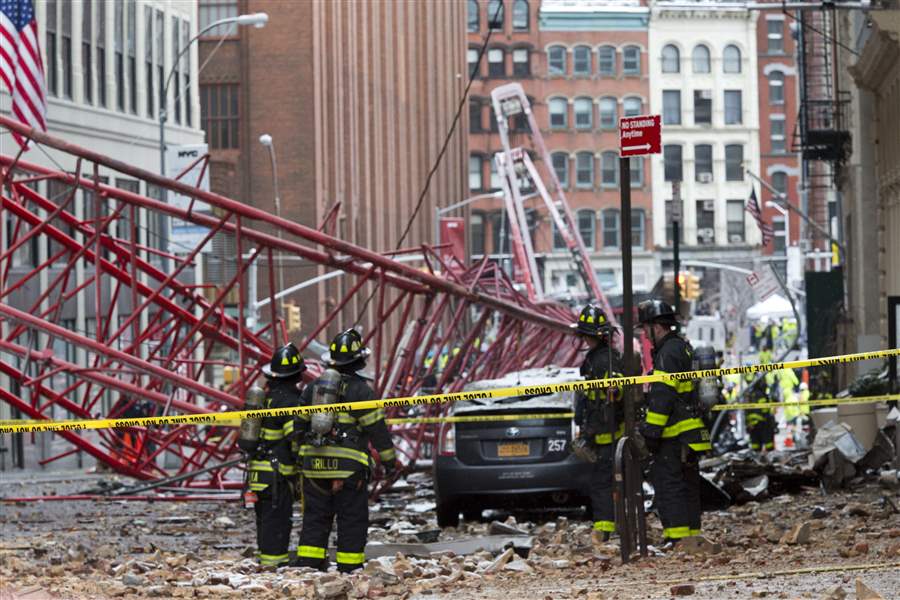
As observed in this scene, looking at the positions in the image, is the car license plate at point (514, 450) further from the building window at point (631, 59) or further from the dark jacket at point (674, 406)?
the building window at point (631, 59)

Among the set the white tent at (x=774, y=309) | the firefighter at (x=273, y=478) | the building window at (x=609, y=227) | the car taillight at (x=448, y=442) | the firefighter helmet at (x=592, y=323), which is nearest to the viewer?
the firefighter at (x=273, y=478)

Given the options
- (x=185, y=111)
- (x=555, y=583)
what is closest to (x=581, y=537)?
(x=555, y=583)

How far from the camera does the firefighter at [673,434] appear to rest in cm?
1214

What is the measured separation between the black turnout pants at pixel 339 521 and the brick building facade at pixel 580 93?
93.9 metres

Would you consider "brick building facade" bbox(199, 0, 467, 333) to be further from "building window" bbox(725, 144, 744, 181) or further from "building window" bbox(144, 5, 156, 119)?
"building window" bbox(725, 144, 744, 181)

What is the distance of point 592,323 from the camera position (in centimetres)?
1423

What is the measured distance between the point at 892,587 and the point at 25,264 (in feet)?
86.4

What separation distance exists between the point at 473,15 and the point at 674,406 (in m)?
100

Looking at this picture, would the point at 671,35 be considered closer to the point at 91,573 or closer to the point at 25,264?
the point at 25,264

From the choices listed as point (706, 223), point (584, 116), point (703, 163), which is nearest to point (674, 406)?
point (706, 223)

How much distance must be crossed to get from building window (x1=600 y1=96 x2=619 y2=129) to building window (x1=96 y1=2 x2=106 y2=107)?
229 ft

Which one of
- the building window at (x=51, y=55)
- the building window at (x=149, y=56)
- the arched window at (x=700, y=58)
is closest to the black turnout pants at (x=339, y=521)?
the building window at (x=51, y=55)

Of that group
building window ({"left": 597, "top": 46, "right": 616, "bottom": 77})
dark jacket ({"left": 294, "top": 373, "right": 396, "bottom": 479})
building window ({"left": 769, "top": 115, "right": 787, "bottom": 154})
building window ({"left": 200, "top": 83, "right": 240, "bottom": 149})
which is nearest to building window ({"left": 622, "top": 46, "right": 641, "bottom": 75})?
building window ({"left": 597, "top": 46, "right": 616, "bottom": 77})

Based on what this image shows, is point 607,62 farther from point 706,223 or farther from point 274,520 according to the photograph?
point 274,520
